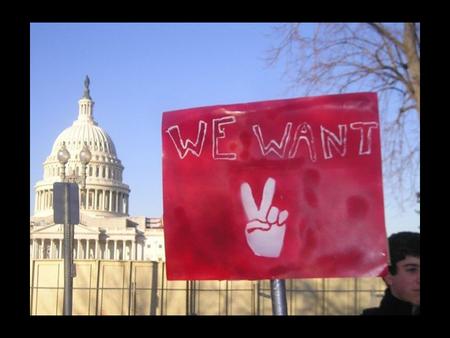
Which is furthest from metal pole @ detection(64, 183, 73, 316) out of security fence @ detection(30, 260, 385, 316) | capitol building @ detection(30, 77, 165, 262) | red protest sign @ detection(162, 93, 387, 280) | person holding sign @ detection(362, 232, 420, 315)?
capitol building @ detection(30, 77, 165, 262)

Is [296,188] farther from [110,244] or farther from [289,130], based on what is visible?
[110,244]

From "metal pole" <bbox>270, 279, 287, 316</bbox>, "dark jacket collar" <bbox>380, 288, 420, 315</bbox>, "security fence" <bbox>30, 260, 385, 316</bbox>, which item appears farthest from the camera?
"security fence" <bbox>30, 260, 385, 316</bbox>

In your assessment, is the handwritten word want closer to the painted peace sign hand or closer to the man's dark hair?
the painted peace sign hand

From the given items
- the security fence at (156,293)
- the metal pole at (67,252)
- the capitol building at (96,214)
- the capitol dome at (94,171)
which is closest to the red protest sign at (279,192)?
the metal pole at (67,252)

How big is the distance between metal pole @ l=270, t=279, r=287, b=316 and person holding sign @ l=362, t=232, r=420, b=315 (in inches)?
22.9

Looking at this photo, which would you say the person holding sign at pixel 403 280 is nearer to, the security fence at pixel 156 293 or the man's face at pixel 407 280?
the man's face at pixel 407 280

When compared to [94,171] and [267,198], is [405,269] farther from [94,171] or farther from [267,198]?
[94,171]

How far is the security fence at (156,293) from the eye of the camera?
17.5 metres

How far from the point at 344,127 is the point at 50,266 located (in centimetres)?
1719

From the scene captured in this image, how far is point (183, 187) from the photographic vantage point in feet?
14.6

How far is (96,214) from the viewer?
290ft

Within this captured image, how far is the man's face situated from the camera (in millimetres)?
4578

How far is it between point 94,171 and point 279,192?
8875 centimetres
